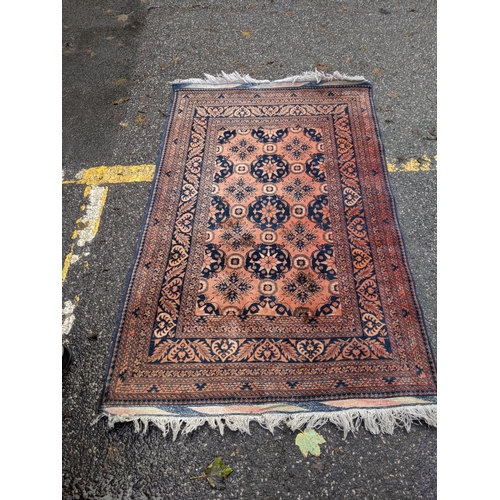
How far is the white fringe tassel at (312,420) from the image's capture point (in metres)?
1.91

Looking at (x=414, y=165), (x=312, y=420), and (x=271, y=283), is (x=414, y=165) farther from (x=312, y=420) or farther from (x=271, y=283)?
(x=312, y=420)

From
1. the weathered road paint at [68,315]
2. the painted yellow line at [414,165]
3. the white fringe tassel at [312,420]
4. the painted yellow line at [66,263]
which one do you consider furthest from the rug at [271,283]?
the painted yellow line at [66,263]

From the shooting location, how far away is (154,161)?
2945 mm

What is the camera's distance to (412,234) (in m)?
2.51

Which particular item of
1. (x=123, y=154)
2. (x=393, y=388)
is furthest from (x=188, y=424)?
(x=123, y=154)

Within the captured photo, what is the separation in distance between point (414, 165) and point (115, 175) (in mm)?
1980

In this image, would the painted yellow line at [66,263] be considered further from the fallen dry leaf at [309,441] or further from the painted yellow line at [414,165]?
the painted yellow line at [414,165]

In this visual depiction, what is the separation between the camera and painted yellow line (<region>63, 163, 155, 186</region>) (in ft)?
9.40

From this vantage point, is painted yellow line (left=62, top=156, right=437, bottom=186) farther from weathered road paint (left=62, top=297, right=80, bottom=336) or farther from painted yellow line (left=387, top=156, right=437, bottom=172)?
weathered road paint (left=62, top=297, right=80, bottom=336)

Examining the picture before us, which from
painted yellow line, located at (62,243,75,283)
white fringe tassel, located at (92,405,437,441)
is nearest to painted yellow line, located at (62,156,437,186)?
painted yellow line, located at (62,243,75,283)

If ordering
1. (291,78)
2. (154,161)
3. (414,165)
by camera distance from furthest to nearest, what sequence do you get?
1. (291,78)
2. (154,161)
3. (414,165)

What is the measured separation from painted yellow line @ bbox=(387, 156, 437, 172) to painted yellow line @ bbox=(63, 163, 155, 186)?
1.59 m

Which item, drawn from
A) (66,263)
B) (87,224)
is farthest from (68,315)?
(87,224)

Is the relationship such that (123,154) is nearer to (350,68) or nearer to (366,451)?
(350,68)
